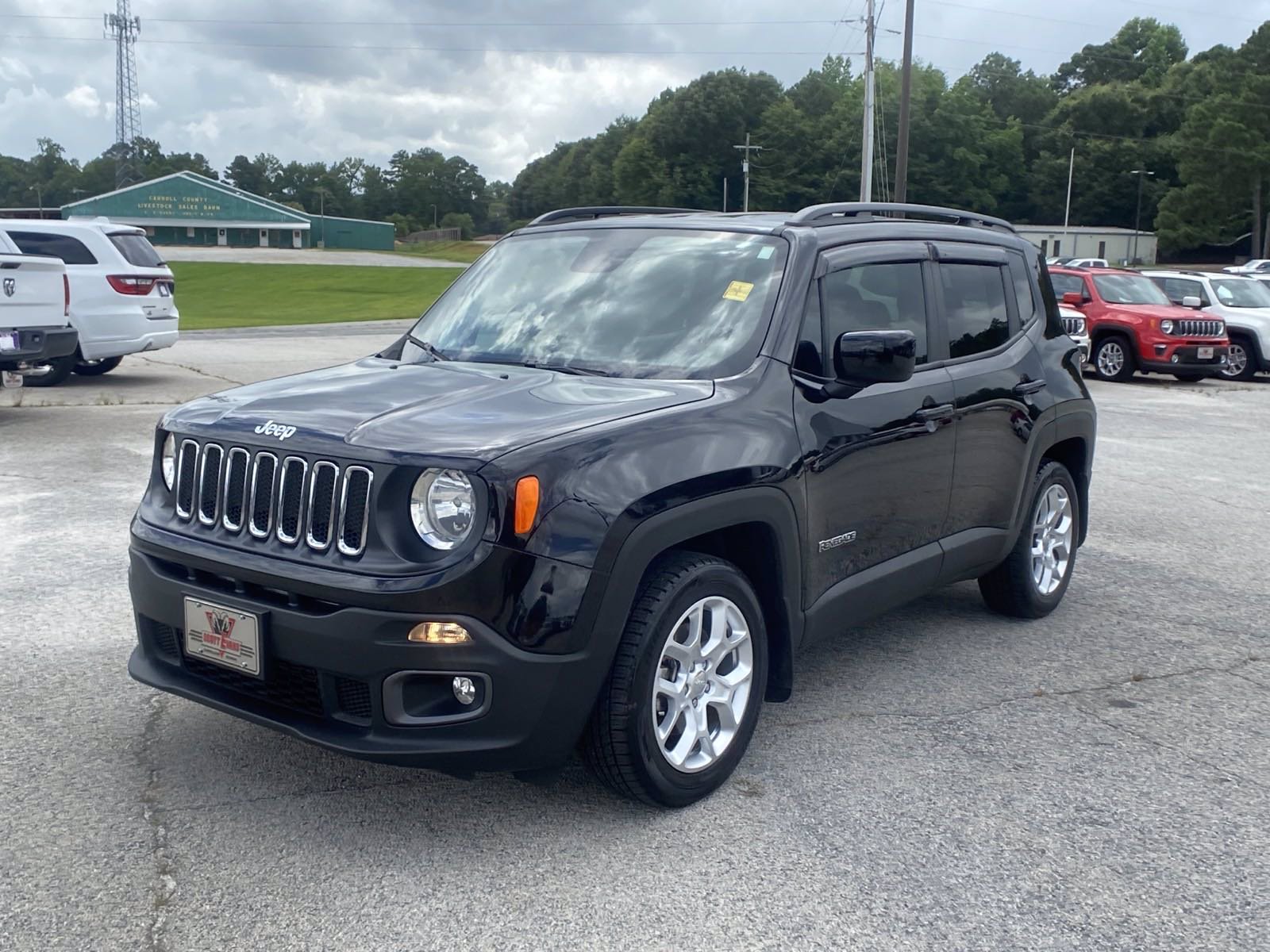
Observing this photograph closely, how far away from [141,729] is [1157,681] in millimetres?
3965

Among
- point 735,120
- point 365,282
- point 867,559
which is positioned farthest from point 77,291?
point 735,120

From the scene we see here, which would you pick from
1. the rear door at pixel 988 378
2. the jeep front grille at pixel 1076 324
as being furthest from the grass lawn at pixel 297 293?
the rear door at pixel 988 378

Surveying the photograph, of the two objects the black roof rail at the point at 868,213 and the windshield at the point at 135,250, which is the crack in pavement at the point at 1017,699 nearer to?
the black roof rail at the point at 868,213

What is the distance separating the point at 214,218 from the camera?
108188 millimetres

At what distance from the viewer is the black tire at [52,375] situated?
14578mm

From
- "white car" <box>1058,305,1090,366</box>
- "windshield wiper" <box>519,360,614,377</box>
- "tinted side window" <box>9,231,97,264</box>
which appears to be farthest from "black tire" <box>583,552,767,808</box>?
"tinted side window" <box>9,231,97,264</box>

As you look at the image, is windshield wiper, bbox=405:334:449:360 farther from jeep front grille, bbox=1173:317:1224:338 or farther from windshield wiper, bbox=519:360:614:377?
jeep front grille, bbox=1173:317:1224:338

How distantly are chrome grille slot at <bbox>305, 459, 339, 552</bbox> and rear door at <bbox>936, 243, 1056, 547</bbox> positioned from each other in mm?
2671

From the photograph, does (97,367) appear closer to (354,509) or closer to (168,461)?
(168,461)

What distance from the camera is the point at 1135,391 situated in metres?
17.9

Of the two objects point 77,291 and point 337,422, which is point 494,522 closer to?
point 337,422

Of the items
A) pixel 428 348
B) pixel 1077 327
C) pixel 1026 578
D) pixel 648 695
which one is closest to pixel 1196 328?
pixel 1077 327

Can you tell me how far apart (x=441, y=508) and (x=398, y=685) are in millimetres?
488

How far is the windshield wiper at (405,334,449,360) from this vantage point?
4.71 meters
